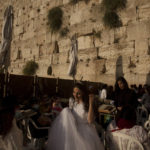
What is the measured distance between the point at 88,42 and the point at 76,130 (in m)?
8.76

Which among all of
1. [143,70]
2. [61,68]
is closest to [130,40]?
[143,70]

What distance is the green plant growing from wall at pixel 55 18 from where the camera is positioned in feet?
40.7

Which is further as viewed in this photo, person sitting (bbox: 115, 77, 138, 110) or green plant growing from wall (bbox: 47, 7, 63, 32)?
green plant growing from wall (bbox: 47, 7, 63, 32)

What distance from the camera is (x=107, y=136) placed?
2688 millimetres

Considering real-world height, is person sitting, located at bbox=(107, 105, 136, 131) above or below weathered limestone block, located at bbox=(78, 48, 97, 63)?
below

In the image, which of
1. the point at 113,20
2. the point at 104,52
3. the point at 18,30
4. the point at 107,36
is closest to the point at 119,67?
the point at 104,52

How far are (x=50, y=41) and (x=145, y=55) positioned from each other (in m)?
6.47

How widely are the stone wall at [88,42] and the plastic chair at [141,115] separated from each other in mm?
4325

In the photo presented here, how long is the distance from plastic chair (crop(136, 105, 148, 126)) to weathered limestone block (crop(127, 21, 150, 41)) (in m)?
5.46

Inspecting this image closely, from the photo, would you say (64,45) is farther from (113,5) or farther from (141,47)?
(141,47)

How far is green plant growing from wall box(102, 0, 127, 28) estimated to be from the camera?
388 inches

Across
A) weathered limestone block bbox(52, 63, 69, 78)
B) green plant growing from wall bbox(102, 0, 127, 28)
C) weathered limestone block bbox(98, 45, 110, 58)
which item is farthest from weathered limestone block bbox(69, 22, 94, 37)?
weathered limestone block bbox(52, 63, 69, 78)

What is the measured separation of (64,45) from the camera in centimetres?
1202

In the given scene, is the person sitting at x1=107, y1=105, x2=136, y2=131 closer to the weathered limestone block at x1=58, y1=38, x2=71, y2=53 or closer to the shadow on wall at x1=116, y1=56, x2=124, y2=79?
the shadow on wall at x1=116, y1=56, x2=124, y2=79
